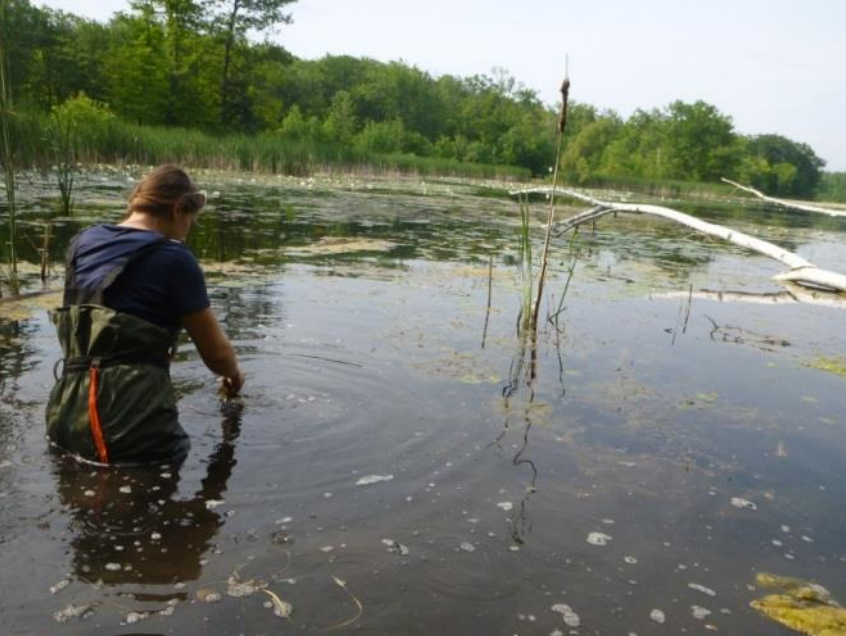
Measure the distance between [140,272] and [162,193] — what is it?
14.6 inches

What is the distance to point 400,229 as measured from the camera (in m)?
13.0

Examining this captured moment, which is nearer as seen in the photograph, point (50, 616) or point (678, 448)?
point (50, 616)

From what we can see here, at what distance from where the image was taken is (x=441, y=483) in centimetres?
314

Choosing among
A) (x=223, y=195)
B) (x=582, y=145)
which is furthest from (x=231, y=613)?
(x=582, y=145)

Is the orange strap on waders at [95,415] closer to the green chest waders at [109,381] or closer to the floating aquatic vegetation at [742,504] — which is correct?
the green chest waders at [109,381]

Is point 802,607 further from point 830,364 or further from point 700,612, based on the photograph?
point 830,364

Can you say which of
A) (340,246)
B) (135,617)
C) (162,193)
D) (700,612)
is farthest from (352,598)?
(340,246)

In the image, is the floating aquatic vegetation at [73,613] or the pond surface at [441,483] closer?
the floating aquatic vegetation at [73,613]

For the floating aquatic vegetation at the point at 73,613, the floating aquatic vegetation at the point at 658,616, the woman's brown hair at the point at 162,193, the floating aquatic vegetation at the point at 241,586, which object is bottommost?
the floating aquatic vegetation at the point at 658,616

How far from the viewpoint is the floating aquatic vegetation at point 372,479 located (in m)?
3.09

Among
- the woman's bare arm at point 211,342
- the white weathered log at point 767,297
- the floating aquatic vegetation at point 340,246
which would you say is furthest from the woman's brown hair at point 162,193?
the floating aquatic vegetation at point 340,246

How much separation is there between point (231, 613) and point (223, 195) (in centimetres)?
1459

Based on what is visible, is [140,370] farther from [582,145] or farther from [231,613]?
[582,145]

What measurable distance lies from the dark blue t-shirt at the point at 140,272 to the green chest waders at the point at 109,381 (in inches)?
1.1
